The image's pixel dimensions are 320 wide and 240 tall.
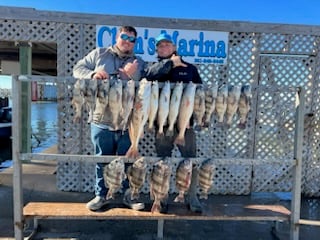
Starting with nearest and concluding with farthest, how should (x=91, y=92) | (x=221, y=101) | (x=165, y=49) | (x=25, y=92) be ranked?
1. (x=91, y=92)
2. (x=221, y=101)
3. (x=165, y=49)
4. (x=25, y=92)

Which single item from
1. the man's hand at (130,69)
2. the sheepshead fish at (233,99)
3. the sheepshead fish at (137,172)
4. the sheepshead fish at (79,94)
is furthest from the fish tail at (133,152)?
the sheepshead fish at (233,99)

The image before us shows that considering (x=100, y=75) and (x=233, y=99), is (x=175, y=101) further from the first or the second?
(x=100, y=75)

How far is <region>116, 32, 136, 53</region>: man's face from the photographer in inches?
115

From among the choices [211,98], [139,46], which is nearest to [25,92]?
[139,46]

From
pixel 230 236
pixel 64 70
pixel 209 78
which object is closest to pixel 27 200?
pixel 64 70

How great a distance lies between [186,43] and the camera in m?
4.49

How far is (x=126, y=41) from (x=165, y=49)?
A: 351 millimetres

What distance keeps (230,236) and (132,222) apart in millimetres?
1034

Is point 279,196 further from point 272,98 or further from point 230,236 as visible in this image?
point 230,236

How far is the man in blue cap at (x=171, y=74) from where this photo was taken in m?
2.88

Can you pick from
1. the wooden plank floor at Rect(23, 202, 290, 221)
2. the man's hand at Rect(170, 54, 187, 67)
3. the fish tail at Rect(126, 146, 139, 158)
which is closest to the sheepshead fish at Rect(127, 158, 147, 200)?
the fish tail at Rect(126, 146, 139, 158)

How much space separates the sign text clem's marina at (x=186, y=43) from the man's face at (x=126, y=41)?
4.71ft

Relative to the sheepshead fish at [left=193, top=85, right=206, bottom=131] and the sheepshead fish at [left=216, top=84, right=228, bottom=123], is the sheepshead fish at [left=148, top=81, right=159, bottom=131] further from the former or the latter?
the sheepshead fish at [left=216, top=84, right=228, bottom=123]

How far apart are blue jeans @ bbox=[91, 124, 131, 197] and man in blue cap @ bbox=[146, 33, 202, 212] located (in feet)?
1.03
